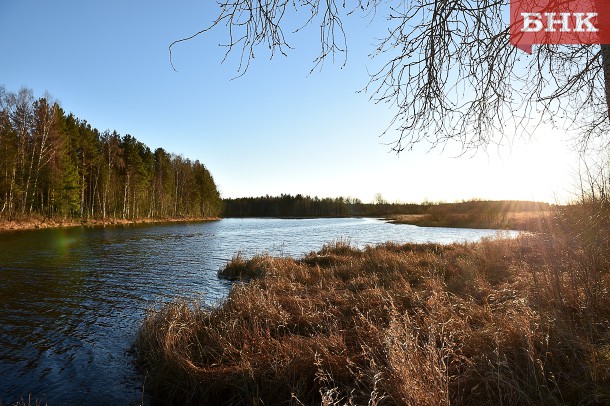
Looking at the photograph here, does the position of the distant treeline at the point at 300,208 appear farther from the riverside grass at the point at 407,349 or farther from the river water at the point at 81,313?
the riverside grass at the point at 407,349

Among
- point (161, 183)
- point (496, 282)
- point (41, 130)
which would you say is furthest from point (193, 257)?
point (161, 183)

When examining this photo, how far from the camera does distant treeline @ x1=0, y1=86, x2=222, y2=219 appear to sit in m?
28.4

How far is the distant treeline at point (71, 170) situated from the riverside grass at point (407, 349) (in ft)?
104

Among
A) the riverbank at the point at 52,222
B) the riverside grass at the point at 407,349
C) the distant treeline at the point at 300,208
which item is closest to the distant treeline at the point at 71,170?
the riverbank at the point at 52,222

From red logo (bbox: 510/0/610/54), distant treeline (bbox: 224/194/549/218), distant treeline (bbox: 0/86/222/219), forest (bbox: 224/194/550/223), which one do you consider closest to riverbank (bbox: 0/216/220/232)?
distant treeline (bbox: 0/86/222/219)

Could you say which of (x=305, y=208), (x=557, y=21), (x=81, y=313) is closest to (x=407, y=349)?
(x=557, y=21)

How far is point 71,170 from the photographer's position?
34250 mm

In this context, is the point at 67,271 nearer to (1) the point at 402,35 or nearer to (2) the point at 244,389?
(2) the point at 244,389

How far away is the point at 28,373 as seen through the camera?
4.56m

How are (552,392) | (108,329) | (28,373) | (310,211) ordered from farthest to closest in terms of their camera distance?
(310,211) < (108,329) < (28,373) < (552,392)

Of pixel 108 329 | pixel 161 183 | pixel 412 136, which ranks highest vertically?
pixel 161 183

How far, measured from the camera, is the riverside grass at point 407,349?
8.39 ft

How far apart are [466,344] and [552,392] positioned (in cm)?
96

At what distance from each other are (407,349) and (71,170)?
40285 mm
